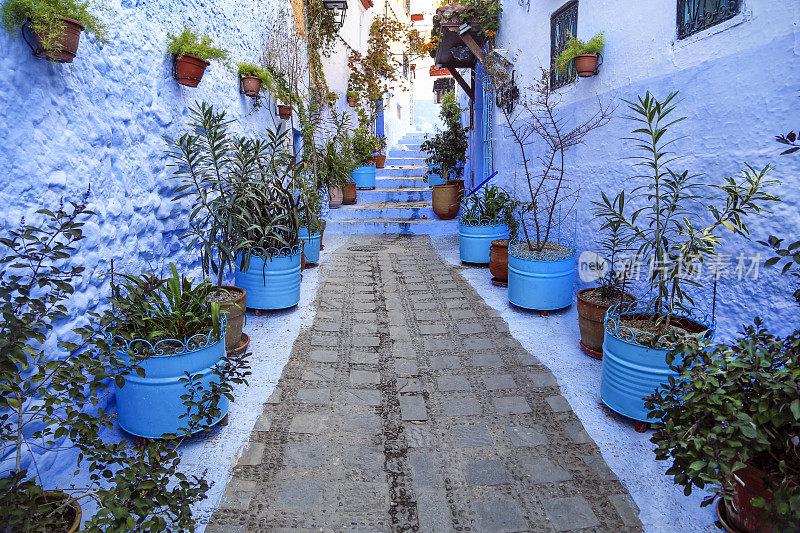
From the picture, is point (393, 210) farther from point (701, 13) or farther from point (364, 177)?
point (701, 13)

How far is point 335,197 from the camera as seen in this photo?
9.87 metres

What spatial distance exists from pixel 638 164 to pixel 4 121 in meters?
3.85

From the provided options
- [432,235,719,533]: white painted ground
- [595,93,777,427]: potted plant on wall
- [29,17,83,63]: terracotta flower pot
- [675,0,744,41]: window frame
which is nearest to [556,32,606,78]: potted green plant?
[675,0,744,41]: window frame

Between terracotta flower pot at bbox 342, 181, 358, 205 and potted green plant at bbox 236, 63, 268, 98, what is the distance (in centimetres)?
493

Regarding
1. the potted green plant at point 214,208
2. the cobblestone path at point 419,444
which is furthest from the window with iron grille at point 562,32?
the potted green plant at point 214,208

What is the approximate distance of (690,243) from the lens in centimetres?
259

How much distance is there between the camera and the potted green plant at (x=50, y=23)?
6.83 ft

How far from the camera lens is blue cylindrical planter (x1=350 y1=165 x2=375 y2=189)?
36.4 ft

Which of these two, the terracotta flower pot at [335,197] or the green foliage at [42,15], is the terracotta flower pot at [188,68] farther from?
the terracotta flower pot at [335,197]

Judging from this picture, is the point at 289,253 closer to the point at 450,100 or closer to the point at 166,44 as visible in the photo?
the point at 166,44

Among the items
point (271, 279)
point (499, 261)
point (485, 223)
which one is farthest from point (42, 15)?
point (485, 223)

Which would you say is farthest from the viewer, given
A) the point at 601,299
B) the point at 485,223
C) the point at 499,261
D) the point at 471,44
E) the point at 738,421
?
the point at 471,44

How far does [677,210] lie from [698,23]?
45.3 inches

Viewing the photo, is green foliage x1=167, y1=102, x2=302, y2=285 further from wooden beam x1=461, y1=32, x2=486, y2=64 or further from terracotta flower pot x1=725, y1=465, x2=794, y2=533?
wooden beam x1=461, y1=32, x2=486, y2=64
